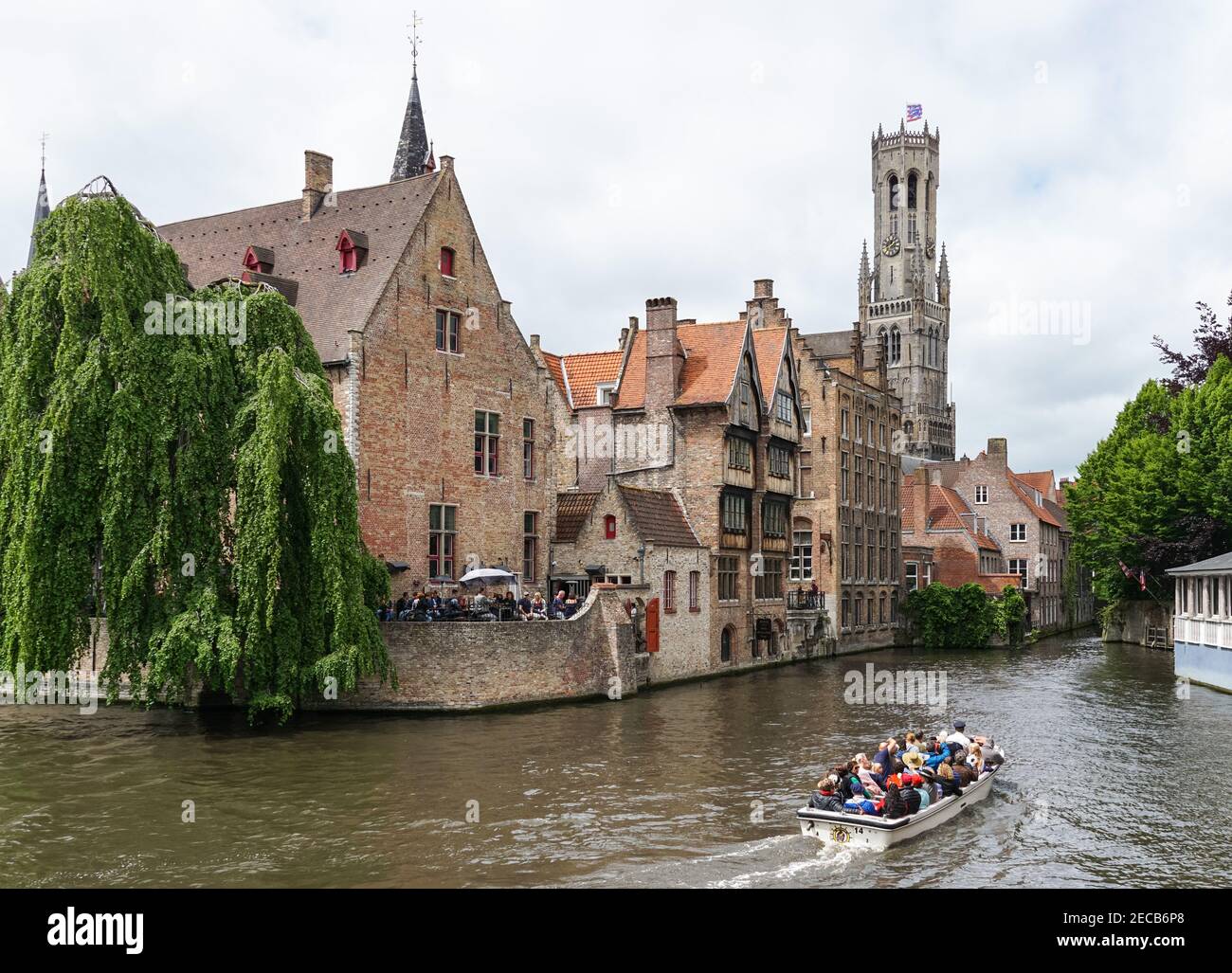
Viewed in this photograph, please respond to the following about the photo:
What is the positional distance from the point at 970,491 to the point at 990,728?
51264 mm

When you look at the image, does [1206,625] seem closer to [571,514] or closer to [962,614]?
[571,514]

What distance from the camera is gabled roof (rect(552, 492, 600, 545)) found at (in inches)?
1561

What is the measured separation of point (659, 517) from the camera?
4009 centimetres

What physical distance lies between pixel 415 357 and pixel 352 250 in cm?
407

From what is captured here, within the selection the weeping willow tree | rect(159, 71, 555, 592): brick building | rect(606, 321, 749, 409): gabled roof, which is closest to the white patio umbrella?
rect(159, 71, 555, 592): brick building

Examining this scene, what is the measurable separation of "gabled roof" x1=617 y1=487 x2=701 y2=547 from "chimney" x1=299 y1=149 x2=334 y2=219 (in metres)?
14.1

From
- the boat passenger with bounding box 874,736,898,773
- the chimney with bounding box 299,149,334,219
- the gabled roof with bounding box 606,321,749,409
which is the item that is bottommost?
the boat passenger with bounding box 874,736,898,773

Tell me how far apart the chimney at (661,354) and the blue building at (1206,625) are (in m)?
18.9

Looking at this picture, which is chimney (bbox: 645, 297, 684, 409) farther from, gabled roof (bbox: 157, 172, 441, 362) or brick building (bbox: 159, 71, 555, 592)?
gabled roof (bbox: 157, 172, 441, 362)

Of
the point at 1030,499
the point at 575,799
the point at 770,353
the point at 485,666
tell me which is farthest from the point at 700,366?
the point at 1030,499

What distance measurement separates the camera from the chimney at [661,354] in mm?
43406

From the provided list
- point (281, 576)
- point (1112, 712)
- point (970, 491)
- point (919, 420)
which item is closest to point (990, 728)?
point (1112, 712)

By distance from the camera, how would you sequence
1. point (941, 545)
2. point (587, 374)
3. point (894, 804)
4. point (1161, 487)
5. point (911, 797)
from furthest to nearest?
point (941, 545)
point (1161, 487)
point (587, 374)
point (911, 797)
point (894, 804)
